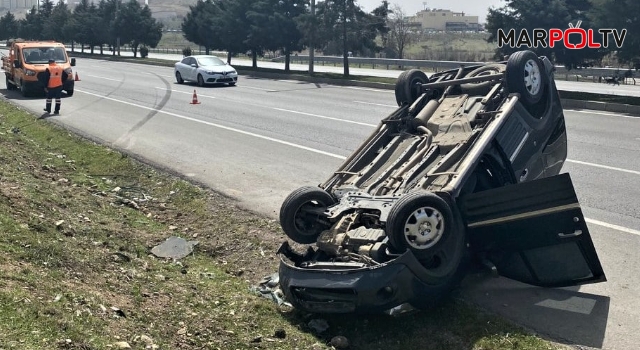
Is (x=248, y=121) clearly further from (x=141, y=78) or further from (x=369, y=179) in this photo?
(x=141, y=78)

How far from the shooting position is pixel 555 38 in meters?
26.0

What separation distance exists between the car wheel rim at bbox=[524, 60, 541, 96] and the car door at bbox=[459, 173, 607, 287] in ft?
5.68

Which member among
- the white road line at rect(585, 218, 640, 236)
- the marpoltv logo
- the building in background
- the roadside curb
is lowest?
the white road line at rect(585, 218, 640, 236)

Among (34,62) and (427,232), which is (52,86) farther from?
(427,232)

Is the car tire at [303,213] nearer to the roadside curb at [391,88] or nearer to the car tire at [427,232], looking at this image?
the car tire at [427,232]

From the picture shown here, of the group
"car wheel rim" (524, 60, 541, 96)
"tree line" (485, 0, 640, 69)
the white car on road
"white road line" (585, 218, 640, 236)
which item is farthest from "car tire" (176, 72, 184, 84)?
"car wheel rim" (524, 60, 541, 96)

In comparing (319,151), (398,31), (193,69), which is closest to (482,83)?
(319,151)

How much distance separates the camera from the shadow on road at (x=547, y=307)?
225 inches

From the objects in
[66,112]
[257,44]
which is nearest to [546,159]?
[66,112]

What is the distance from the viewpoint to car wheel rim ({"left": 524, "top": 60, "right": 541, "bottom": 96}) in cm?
743

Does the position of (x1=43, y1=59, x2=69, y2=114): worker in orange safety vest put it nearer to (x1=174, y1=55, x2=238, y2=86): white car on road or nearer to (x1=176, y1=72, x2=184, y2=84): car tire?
(x1=174, y1=55, x2=238, y2=86): white car on road

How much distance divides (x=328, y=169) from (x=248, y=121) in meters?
6.96

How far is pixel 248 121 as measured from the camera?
18641 mm

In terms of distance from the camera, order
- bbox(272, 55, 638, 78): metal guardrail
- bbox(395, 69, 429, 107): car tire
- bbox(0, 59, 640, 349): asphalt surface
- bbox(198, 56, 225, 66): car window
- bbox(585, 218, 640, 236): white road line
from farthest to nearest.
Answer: bbox(272, 55, 638, 78): metal guardrail, bbox(198, 56, 225, 66): car window, bbox(395, 69, 429, 107): car tire, bbox(585, 218, 640, 236): white road line, bbox(0, 59, 640, 349): asphalt surface
